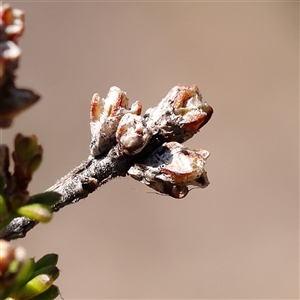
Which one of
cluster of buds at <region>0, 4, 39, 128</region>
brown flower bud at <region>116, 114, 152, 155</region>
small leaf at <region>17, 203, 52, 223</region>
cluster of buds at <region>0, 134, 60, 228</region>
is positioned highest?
brown flower bud at <region>116, 114, 152, 155</region>

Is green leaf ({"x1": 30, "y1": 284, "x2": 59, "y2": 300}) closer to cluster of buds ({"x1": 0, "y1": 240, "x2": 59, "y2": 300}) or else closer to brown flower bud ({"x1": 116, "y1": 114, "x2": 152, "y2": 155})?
cluster of buds ({"x1": 0, "y1": 240, "x2": 59, "y2": 300})

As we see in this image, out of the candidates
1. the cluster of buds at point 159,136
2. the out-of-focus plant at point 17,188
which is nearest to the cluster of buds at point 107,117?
the cluster of buds at point 159,136

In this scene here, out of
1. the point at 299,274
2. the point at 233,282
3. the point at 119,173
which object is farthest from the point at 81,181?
the point at 299,274

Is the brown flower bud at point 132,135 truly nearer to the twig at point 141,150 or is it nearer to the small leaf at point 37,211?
the twig at point 141,150

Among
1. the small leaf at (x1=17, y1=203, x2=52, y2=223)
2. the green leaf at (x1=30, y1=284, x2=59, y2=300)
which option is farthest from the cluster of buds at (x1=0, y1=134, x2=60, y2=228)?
the green leaf at (x1=30, y1=284, x2=59, y2=300)

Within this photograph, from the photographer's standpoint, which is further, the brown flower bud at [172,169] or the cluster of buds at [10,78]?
the brown flower bud at [172,169]

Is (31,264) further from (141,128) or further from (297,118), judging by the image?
(297,118)

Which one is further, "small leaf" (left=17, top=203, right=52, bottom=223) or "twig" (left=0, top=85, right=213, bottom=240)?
"twig" (left=0, top=85, right=213, bottom=240)

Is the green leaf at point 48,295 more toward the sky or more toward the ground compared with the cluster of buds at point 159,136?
more toward the ground
